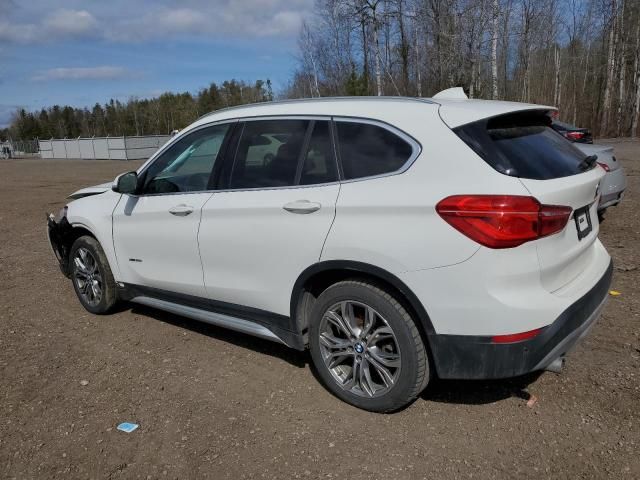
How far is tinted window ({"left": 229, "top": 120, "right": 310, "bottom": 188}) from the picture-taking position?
3.40 meters

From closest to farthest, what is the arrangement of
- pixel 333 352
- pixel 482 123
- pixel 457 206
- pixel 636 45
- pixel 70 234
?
pixel 457 206 → pixel 482 123 → pixel 333 352 → pixel 70 234 → pixel 636 45

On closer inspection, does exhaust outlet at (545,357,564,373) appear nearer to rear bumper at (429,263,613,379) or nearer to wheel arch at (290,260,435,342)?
rear bumper at (429,263,613,379)

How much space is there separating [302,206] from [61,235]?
3.25m

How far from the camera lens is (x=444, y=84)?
31391mm

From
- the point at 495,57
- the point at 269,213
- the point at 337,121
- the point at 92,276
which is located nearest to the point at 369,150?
the point at 337,121

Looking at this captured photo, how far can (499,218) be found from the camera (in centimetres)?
256

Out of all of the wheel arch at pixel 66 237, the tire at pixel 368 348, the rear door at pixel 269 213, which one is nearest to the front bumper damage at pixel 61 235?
the wheel arch at pixel 66 237

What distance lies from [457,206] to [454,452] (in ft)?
4.35

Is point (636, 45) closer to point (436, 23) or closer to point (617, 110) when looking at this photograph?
point (617, 110)

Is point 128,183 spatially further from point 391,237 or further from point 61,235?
point 391,237

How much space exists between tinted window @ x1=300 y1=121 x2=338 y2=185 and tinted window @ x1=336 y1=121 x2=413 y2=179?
0.27 ft

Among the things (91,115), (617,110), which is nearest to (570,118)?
(617,110)

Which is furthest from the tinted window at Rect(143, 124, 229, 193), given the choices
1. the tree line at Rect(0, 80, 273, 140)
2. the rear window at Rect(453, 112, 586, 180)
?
the tree line at Rect(0, 80, 273, 140)

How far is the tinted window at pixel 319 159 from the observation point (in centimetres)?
319
